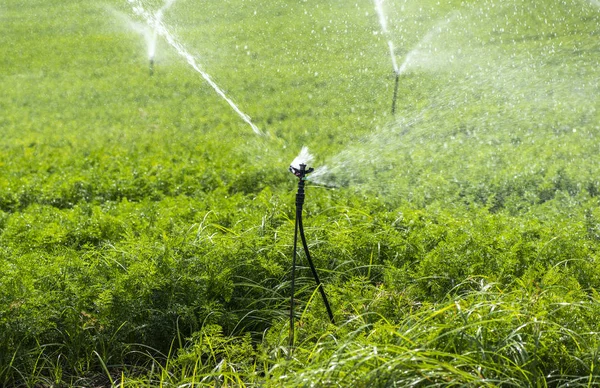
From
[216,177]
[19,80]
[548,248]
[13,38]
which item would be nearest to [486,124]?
[216,177]

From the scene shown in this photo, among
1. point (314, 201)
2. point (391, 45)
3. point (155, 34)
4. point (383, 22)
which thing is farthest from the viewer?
point (155, 34)

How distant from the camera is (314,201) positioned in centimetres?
555

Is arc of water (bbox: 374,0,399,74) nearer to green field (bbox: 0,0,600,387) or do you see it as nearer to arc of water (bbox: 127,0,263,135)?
green field (bbox: 0,0,600,387)

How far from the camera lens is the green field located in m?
3.18

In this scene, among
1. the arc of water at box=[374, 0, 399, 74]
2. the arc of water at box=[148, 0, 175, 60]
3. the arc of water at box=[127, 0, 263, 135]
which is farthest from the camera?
the arc of water at box=[148, 0, 175, 60]

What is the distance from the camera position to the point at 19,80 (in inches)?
576

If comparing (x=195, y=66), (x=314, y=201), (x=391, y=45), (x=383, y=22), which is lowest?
(x=314, y=201)

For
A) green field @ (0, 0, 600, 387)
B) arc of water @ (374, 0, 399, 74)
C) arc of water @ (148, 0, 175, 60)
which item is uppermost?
arc of water @ (148, 0, 175, 60)

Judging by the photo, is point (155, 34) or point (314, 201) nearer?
point (314, 201)

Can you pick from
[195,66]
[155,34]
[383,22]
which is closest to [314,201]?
[383,22]

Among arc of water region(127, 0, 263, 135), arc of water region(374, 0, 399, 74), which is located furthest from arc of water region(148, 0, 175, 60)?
arc of water region(374, 0, 399, 74)

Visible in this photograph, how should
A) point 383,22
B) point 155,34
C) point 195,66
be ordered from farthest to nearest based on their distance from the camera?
point 155,34 < point 195,66 < point 383,22

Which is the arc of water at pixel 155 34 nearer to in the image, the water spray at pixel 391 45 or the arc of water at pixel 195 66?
the arc of water at pixel 195 66

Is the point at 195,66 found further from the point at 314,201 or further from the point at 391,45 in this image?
the point at 314,201
